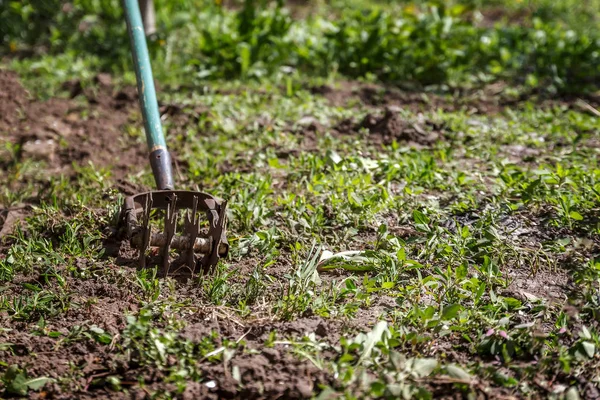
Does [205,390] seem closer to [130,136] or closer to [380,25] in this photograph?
[130,136]

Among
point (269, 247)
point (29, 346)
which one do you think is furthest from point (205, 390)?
point (269, 247)

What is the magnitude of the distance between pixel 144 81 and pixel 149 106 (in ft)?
0.52

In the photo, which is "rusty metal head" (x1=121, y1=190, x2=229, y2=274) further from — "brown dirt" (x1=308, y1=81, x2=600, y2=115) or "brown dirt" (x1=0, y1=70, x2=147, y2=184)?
"brown dirt" (x1=308, y1=81, x2=600, y2=115)

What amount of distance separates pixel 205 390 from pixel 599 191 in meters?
2.16

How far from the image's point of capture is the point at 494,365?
2463 millimetres

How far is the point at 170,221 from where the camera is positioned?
2.80 m

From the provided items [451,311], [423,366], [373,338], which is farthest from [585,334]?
[373,338]

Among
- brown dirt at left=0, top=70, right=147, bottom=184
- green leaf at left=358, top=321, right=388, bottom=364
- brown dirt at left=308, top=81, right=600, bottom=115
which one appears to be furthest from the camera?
brown dirt at left=308, top=81, right=600, bottom=115

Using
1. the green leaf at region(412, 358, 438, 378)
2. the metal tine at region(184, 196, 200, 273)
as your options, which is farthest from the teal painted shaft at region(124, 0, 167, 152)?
the green leaf at region(412, 358, 438, 378)

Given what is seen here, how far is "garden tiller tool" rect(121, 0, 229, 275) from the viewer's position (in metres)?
2.84

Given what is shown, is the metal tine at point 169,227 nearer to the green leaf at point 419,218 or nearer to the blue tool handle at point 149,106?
the blue tool handle at point 149,106

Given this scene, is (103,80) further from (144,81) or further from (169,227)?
(169,227)

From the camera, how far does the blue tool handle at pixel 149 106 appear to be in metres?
3.38

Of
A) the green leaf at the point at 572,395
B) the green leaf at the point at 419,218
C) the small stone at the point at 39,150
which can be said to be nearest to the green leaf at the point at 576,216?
the green leaf at the point at 419,218
